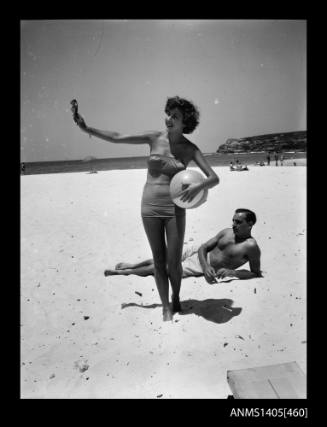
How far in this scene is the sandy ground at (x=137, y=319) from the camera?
281 centimetres

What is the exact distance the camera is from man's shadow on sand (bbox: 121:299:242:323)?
3.40 meters

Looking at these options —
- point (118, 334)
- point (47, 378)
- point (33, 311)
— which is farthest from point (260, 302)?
point (33, 311)

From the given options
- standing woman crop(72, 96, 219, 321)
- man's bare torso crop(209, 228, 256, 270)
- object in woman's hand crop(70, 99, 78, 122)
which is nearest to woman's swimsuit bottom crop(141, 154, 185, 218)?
standing woman crop(72, 96, 219, 321)

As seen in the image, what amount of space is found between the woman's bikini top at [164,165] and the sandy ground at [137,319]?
1423 millimetres

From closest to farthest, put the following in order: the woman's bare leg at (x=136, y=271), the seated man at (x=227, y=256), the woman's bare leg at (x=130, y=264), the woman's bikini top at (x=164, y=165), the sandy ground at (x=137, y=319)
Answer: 1. the sandy ground at (x=137, y=319)
2. the woman's bikini top at (x=164, y=165)
3. the seated man at (x=227, y=256)
4. the woman's bare leg at (x=136, y=271)
5. the woman's bare leg at (x=130, y=264)

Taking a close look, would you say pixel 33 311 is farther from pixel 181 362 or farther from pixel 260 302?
pixel 260 302

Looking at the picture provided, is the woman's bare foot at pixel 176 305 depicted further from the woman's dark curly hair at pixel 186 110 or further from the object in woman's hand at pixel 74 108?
the object in woman's hand at pixel 74 108

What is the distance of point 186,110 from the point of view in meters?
3.08

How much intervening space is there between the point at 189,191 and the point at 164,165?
37 centimetres

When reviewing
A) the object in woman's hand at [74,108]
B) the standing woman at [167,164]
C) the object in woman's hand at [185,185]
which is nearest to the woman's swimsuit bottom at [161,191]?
the standing woman at [167,164]

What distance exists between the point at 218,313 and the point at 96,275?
5.63ft

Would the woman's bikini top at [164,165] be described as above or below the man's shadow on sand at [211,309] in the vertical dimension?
above

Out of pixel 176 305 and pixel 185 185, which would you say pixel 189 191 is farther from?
pixel 176 305

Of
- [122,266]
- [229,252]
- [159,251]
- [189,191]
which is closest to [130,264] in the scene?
[122,266]
